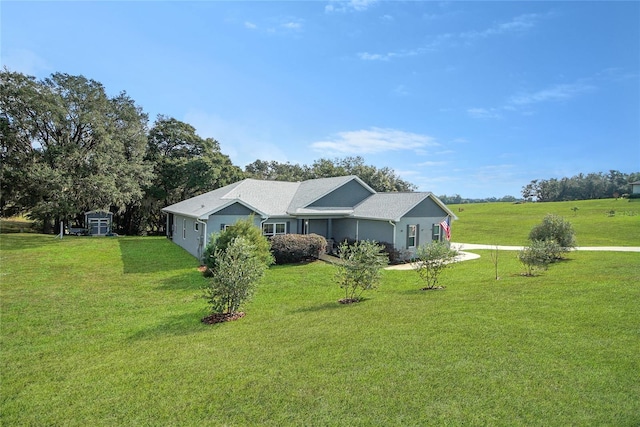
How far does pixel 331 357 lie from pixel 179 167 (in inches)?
1355

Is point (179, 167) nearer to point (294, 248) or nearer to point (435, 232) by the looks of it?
point (294, 248)

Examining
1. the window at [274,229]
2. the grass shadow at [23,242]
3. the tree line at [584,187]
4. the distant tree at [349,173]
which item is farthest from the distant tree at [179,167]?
the tree line at [584,187]

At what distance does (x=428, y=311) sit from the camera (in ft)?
30.1

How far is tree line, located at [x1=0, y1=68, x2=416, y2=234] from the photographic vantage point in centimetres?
2775

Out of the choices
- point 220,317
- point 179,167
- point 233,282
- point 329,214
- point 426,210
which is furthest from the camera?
point 179,167

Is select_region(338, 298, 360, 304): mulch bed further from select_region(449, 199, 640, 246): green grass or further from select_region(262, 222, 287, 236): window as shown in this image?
select_region(449, 199, 640, 246): green grass

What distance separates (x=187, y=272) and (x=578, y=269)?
1846cm

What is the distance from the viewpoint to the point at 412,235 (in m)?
21.5

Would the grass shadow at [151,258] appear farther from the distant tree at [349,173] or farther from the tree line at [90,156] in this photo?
the distant tree at [349,173]

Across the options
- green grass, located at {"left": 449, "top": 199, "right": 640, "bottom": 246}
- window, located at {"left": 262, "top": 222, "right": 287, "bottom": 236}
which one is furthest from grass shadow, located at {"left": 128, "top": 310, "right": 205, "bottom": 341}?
green grass, located at {"left": 449, "top": 199, "right": 640, "bottom": 246}

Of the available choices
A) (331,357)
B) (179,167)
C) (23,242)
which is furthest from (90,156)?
(331,357)

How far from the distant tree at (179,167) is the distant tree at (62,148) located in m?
3.46

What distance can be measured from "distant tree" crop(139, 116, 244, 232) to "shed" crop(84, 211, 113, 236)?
4.55m

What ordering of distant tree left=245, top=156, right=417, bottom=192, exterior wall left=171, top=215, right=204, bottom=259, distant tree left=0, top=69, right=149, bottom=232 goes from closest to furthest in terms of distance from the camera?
exterior wall left=171, top=215, right=204, bottom=259 → distant tree left=0, top=69, right=149, bottom=232 → distant tree left=245, top=156, right=417, bottom=192
